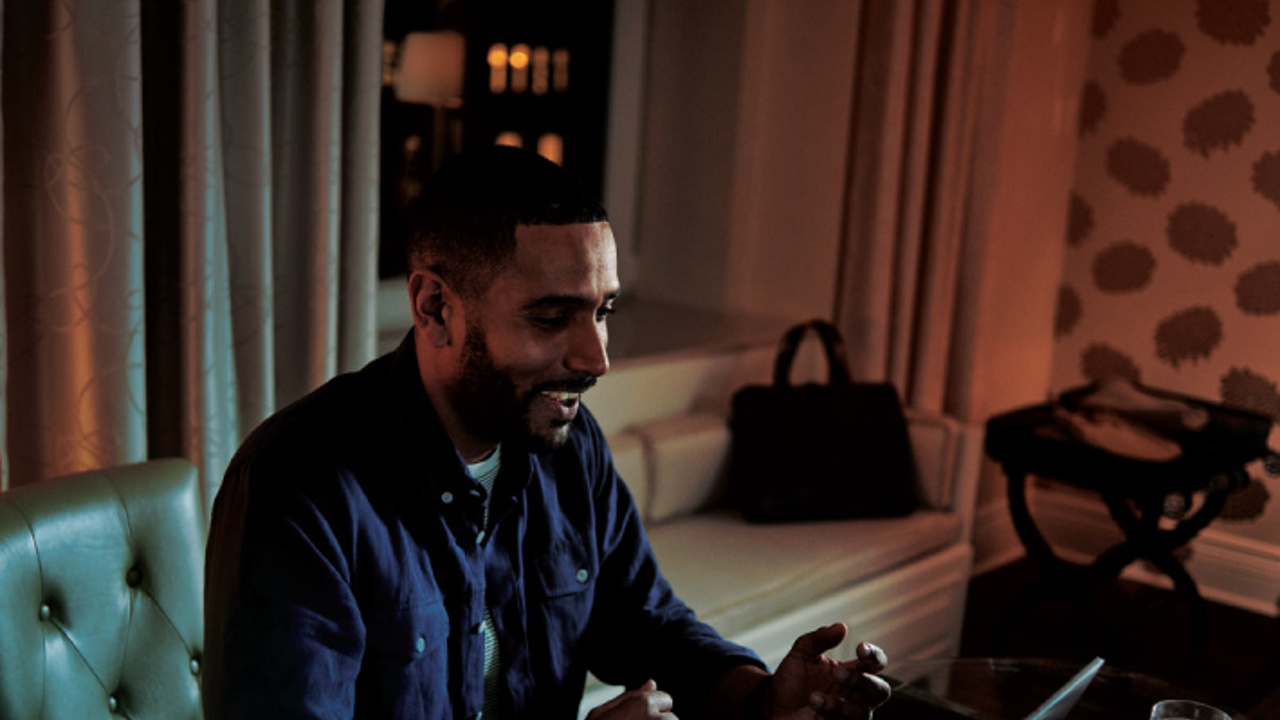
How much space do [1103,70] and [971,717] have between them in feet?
8.94

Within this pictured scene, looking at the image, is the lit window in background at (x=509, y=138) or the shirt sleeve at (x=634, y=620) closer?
the shirt sleeve at (x=634, y=620)

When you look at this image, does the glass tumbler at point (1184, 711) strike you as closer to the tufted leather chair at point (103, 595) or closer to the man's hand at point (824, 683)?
the man's hand at point (824, 683)

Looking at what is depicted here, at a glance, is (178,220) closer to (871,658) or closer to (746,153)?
(871,658)

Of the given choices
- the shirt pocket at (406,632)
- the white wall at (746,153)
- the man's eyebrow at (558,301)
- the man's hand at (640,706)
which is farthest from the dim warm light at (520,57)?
the man's hand at (640,706)

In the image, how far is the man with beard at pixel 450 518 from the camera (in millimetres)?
1262

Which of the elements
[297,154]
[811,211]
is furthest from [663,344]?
[297,154]

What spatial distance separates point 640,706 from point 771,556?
1578 mm

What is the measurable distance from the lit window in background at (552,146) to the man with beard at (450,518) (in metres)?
2.23

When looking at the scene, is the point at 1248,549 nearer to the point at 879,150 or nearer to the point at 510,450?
the point at 879,150

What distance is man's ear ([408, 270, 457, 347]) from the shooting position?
1.42 meters

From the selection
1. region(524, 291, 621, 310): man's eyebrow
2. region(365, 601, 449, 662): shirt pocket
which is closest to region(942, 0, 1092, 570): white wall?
region(524, 291, 621, 310): man's eyebrow

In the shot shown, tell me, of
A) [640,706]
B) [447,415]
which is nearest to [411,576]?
[447,415]

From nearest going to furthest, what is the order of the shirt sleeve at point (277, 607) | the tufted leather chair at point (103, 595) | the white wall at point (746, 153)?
the shirt sleeve at point (277, 607) < the tufted leather chair at point (103, 595) < the white wall at point (746, 153)

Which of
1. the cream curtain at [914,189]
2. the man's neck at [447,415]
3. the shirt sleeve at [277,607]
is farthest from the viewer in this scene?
the cream curtain at [914,189]
